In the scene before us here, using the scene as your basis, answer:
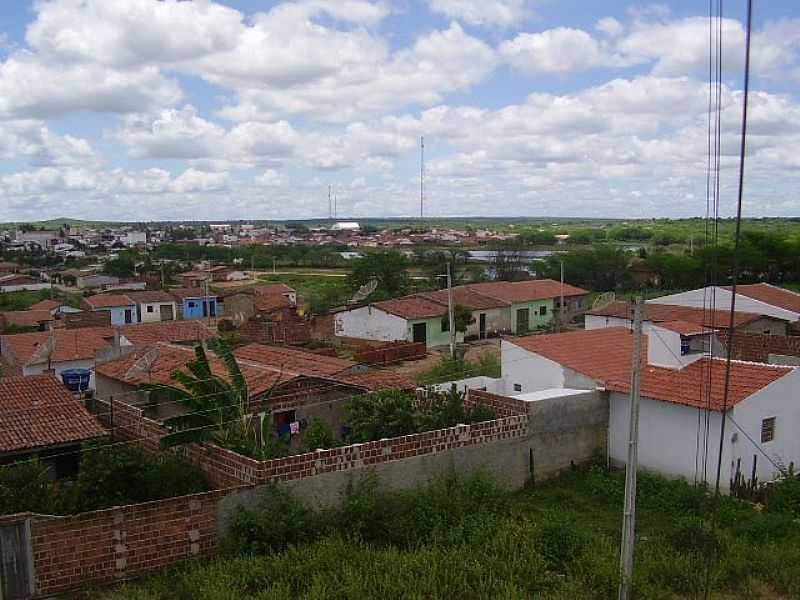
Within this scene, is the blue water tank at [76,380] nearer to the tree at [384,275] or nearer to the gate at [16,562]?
the gate at [16,562]

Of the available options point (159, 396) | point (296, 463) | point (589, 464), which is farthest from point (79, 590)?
point (589, 464)

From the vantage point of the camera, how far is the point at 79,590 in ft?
33.6

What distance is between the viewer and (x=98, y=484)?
11.7m

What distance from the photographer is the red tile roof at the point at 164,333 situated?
29.3 metres

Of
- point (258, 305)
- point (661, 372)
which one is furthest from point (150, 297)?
point (661, 372)

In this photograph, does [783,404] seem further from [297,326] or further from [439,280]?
[439,280]

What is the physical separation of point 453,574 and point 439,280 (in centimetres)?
4652

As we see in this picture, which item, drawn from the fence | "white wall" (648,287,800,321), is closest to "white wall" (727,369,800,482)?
"white wall" (648,287,800,321)

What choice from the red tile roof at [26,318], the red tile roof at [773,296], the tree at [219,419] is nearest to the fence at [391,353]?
the red tile roof at [773,296]

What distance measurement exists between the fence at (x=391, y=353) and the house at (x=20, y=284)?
41.6 metres

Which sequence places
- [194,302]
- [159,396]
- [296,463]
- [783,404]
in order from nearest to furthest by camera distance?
1. [296,463]
2. [783,404]
3. [159,396]
4. [194,302]

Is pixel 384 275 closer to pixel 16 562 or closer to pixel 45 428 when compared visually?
pixel 45 428

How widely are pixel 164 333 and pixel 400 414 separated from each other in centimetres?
1870

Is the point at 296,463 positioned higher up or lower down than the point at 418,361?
higher up
